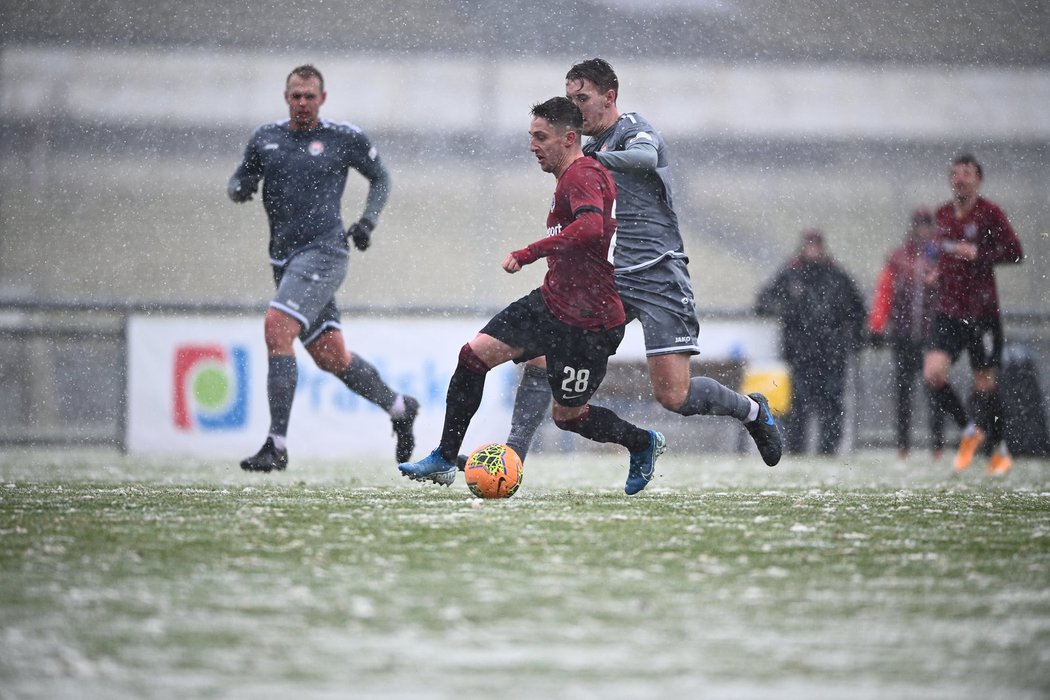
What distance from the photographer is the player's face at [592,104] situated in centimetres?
586

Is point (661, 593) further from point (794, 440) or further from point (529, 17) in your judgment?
point (529, 17)

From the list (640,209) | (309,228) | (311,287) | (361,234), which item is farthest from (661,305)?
(309,228)

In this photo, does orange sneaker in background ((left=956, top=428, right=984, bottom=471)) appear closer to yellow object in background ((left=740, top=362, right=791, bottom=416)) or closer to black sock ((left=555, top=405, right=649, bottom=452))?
yellow object in background ((left=740, top=362, right=791, bottom=416))

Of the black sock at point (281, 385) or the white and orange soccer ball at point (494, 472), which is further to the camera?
the black sock at point (281, 385)

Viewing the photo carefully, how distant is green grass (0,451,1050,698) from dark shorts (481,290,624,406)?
0.44 m

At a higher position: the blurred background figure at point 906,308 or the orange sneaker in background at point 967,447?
the blurred background figure at point 906,308

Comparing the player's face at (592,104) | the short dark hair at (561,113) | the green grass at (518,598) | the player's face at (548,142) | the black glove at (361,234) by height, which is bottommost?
the green grass at (518,598)

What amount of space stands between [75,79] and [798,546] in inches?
563

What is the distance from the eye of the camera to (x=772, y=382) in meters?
12.0

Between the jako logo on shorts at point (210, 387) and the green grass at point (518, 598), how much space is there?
5.00 metres

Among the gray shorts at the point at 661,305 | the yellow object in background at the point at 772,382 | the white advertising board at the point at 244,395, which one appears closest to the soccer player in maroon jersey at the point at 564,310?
the gray shorts at the point at 661,305

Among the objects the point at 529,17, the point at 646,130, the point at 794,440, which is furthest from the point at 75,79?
the point at 646,130

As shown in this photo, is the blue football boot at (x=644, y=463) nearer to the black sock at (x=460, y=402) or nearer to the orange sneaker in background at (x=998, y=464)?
the black sock at (x=460, y=402)

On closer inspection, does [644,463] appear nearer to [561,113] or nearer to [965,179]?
[561,113]
